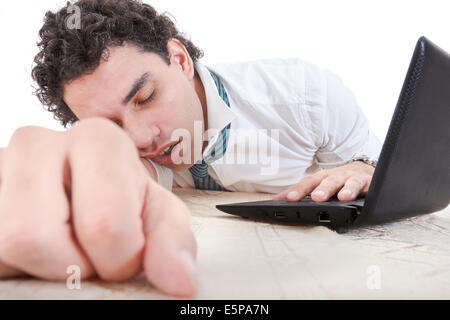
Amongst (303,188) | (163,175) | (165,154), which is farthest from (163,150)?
(303,188)

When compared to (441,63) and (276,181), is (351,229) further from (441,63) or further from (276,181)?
(276,181)

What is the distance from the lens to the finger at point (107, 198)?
32 centimetres

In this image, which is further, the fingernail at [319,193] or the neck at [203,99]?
the neck at [203,99]

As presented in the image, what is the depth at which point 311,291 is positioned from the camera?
37cm

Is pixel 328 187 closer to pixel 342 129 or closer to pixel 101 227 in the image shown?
pixel 101 227

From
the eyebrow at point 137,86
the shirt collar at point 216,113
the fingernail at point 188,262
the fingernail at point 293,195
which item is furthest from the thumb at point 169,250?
the shirt collar at point 216,113

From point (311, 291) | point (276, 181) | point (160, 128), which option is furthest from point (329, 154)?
point (311, 291)

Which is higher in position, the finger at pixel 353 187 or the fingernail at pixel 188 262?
the fingernail at pixel 188 262

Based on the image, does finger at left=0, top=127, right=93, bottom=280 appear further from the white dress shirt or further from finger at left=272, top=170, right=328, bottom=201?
the white dress shirt

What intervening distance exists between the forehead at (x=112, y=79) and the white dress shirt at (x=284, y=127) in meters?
0.26

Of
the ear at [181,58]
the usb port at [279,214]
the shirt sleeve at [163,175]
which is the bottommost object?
the shirt sleeve at [163,175]

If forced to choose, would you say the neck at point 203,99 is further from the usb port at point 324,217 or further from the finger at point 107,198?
the finger at point 107,198

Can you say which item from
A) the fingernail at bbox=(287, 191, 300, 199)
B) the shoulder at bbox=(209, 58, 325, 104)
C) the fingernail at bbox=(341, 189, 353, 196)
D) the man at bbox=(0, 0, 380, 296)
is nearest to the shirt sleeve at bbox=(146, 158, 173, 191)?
the man at bbox=(0, 0, 380, 296)
